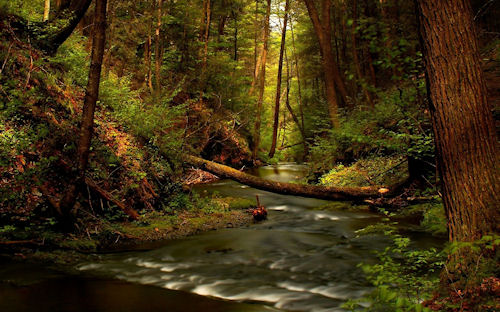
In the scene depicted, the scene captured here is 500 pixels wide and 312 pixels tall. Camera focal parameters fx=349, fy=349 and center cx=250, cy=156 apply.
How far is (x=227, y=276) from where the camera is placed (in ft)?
18.1

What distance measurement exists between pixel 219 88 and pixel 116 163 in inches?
539

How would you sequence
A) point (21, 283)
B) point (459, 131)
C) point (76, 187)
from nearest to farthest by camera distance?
point (459, 131)
point (21, 283)
point (76, 187)

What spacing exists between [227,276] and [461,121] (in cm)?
391

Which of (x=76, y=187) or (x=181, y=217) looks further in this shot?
(x=181, y=217)

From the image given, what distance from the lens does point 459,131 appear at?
3.44 m

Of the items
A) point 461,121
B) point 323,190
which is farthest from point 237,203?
point 461,121

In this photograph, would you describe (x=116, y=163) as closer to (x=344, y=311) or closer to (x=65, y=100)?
(x=65, y=100)

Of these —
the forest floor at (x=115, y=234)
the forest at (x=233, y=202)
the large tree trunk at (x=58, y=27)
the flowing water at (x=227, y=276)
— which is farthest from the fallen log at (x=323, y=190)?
the large tree trunk at (x=58, y=27)

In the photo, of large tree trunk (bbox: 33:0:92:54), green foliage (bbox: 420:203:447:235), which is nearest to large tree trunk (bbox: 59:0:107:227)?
large tree trunk (bbox: 33:0:92:54)

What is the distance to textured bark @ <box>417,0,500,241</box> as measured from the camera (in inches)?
132

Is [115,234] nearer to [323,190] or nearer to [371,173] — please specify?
[323,190]

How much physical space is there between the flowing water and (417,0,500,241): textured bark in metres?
1.99

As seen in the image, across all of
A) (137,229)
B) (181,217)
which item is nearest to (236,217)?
(181,217)

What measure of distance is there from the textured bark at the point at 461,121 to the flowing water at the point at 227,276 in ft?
6.52
